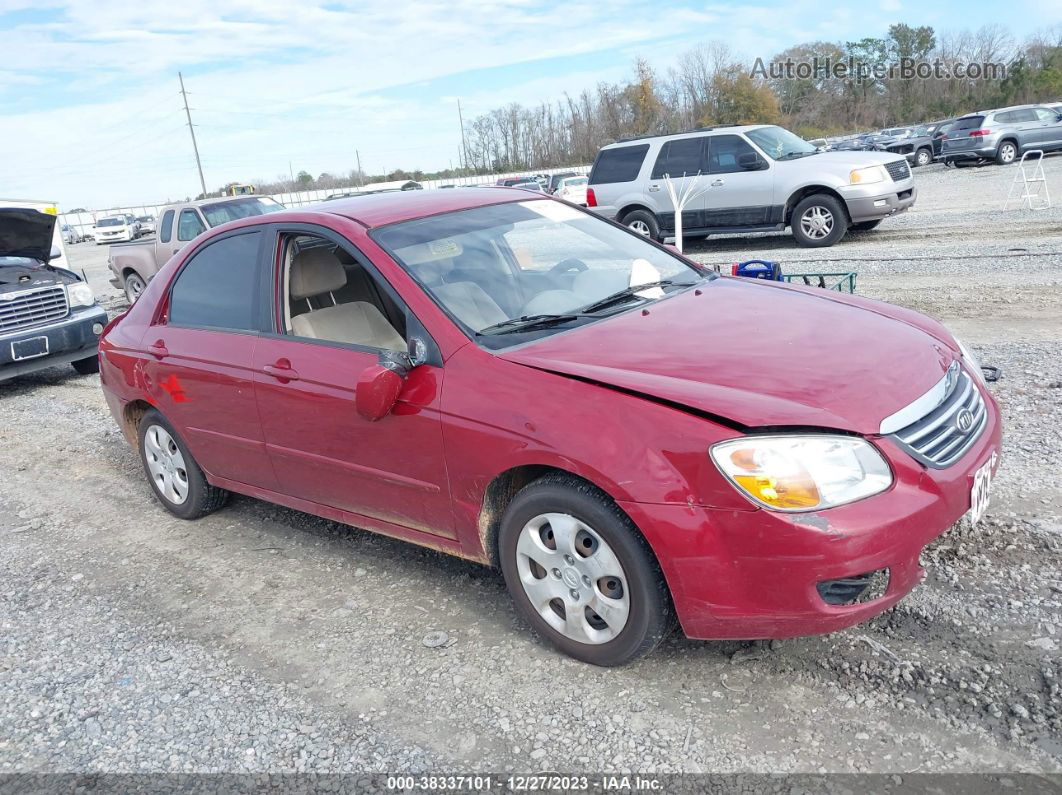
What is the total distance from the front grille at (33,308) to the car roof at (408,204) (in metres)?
6.10

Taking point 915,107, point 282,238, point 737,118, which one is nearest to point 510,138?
point 737,118

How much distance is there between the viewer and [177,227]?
14.4 m

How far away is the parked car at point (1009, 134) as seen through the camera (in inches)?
1089

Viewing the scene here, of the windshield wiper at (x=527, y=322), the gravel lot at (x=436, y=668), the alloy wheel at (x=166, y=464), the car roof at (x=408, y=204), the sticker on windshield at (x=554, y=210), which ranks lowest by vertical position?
the gravel lot at (x=436, y=668)

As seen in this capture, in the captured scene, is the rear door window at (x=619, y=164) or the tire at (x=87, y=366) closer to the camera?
the tire at (x=87, y=366)

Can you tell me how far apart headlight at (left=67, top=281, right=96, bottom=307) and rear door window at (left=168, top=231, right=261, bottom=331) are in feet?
19.0

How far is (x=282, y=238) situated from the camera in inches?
168

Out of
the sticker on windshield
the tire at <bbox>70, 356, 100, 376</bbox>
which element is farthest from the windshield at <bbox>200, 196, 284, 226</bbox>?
the sticker on windshield

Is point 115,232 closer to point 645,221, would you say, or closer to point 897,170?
point 645,221

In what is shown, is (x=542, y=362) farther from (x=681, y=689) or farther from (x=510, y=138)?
(x=510, y=138)

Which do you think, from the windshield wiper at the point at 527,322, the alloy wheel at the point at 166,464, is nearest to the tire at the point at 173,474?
A: the alloy wheel at the point at 166,464

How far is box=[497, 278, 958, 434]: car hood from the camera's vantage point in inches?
111

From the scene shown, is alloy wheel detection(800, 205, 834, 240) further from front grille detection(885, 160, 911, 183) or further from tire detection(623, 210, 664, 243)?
tire detection(623, 210, 664, 243)

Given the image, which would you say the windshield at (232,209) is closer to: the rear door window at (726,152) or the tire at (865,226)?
the rear door window at (726,152)
